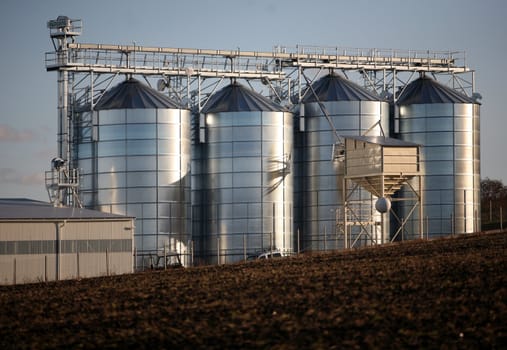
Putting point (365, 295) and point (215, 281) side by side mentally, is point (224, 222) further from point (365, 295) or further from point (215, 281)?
point (365, 295)

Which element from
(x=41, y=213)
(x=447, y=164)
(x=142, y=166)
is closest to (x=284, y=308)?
(x=41, y=213)

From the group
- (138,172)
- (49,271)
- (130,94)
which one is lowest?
(49,271)

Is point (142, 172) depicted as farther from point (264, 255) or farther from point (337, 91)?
point (337, 91)

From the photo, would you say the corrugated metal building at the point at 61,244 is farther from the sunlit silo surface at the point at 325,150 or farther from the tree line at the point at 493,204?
the tree line at the point at 493,204

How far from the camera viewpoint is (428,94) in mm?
85500

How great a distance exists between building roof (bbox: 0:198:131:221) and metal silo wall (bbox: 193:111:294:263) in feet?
40.8

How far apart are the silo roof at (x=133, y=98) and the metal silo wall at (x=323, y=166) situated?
10502 millimetres

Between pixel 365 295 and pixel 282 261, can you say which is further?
pixel 282 261

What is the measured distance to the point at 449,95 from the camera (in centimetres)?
8544

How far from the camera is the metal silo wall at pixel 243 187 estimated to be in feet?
254

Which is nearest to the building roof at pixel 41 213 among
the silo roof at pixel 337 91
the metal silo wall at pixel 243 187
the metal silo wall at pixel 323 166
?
the metal silo wall at pixel 243 187

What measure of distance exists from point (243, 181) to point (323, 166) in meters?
6.59

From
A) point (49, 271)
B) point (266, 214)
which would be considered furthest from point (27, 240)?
point (266, 214)

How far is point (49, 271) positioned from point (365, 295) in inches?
1172
